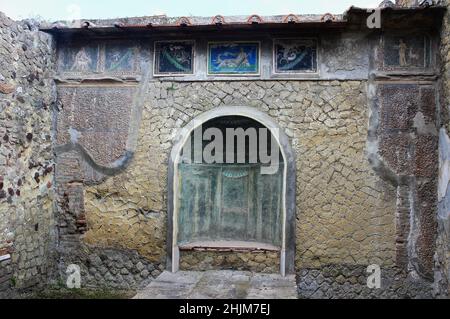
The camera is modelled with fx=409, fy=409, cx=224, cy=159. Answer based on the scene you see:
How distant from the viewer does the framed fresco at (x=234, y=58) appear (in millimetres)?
5156

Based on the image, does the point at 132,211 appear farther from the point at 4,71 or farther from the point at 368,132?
the point at 368,132

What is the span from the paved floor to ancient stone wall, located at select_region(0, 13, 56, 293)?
159 centimetres

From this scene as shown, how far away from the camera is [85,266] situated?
17.4ft

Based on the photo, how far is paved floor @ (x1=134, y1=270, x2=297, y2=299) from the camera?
160 inches

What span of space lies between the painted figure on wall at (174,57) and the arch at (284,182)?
0.67 meters

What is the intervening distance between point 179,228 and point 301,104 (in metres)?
2.22

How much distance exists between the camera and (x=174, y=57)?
207 inches

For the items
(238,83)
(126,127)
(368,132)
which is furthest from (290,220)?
(126,127)

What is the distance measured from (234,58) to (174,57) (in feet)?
2.55

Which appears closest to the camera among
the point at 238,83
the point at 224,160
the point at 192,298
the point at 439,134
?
the point at 192,298
